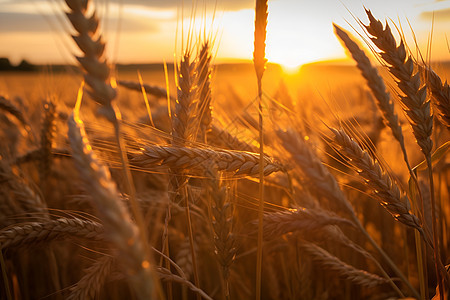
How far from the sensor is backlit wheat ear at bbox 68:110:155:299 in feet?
1.99

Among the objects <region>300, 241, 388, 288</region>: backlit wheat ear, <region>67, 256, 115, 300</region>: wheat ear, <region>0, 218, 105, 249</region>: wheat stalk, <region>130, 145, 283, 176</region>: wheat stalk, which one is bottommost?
<region>300, 241, 388, 288</region>: backlit wheat ear

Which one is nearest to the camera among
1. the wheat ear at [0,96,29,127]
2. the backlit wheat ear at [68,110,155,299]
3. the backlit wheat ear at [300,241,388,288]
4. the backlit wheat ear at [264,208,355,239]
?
the backlit wheat ear at [68,110,155,299]

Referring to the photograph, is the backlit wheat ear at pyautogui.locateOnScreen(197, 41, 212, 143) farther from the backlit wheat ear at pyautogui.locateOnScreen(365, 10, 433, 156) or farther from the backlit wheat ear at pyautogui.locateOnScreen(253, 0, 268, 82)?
the backlit wheat ear at pyautogui.locateOnScreen(365, 10, 433, 156)

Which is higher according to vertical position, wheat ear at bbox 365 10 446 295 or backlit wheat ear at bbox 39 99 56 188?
wheat ear at bbox 365 10 446 295

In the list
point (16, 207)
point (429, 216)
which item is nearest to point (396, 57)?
point (429, 216)

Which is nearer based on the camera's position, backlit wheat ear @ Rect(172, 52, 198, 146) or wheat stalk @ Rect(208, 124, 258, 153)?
backlit wheat ear @ Rect(172, 52, 198, 146)

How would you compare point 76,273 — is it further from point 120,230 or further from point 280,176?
point 120,230

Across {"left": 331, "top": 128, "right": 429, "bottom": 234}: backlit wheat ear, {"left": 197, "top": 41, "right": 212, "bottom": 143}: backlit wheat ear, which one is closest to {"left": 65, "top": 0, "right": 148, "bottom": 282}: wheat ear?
{"left": 331, "top": 128, "right": 429, "bottom": 234}: backlit wheat ear

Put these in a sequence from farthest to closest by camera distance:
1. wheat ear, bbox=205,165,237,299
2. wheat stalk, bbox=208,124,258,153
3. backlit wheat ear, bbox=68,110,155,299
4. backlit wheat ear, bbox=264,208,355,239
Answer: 1. wheat stalk, bbox=208,124,258,153
2. backlit wheat ear, bbox=264,208,355,239
3. wheat ear, bbox=205,165,237,299
4. backlit wheat ear, bbox=68,110,155,299

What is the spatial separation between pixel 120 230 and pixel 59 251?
7.25ft

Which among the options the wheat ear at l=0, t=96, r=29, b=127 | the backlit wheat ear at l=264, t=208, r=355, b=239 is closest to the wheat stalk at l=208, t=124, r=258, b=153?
the backlit wheat ear at l=264, t=208, r=355, b=239

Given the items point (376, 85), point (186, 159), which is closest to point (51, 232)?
point (186, 159)

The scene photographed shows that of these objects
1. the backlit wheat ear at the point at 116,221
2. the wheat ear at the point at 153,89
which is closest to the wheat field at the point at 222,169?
the backlit wheat ear at the point at 116,221

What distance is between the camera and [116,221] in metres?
0.60
